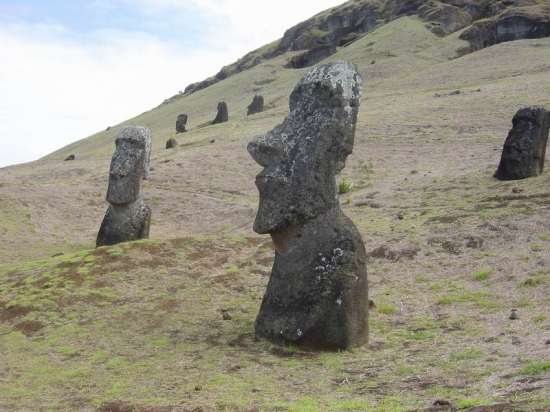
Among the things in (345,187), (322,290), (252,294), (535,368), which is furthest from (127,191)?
(535,368)

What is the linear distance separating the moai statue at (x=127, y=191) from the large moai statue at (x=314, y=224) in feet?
31.9

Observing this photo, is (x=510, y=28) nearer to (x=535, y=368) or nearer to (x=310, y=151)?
(x=310, y=151)

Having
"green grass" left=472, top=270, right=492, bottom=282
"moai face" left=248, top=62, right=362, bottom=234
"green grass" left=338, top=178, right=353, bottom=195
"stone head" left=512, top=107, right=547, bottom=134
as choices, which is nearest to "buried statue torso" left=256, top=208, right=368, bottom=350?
"moai face" left=248, top=62, right=362, bottom=234

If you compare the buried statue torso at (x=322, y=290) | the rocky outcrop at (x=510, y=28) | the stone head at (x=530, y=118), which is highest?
the rocky outcrop at (x=510, y=28)

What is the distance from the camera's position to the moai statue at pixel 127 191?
21734 mm

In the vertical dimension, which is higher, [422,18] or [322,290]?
[422,18]

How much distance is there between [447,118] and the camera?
41562mm

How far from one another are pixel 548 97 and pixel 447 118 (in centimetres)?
629

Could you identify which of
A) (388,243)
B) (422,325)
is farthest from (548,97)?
(422,325)

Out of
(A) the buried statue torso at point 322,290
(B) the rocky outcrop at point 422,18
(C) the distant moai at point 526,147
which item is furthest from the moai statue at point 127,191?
(B) the rocky outcrop at point 422,18

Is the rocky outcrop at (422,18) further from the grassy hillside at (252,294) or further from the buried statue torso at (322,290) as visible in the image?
the buried statue torso at (322,290)

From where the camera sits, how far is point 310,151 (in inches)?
487

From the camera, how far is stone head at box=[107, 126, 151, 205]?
21.7 metres

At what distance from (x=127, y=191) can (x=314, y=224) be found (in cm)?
1095
